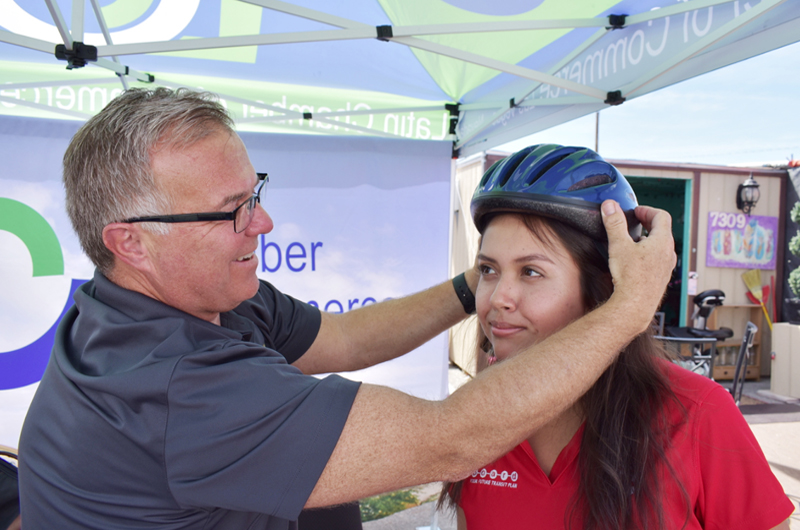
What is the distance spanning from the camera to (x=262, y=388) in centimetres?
127

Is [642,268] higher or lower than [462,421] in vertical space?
higher

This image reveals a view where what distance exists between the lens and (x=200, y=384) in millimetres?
1236

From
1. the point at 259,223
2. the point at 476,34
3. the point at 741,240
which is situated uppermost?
the point at 476,34

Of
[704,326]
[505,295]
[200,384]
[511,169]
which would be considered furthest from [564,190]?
[704,326]

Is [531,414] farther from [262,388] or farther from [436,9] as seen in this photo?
[436,9]

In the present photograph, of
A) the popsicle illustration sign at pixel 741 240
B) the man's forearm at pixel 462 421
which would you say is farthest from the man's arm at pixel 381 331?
the popsicle illustration sign at pixel 741 240

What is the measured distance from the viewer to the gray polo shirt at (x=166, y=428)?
1210mm

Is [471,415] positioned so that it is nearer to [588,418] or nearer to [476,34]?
[588,418]

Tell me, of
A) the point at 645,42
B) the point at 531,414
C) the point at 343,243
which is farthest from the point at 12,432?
the point at 645,42

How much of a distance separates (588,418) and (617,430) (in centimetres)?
10

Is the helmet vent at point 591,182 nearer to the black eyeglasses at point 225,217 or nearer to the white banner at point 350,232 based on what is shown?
the black eyeglasses at point 225,217

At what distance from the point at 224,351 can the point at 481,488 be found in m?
0.99

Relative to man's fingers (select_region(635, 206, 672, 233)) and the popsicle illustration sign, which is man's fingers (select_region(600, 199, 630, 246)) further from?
the popsicle illustration sign

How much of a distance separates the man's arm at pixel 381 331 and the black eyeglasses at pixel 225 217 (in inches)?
36.2
